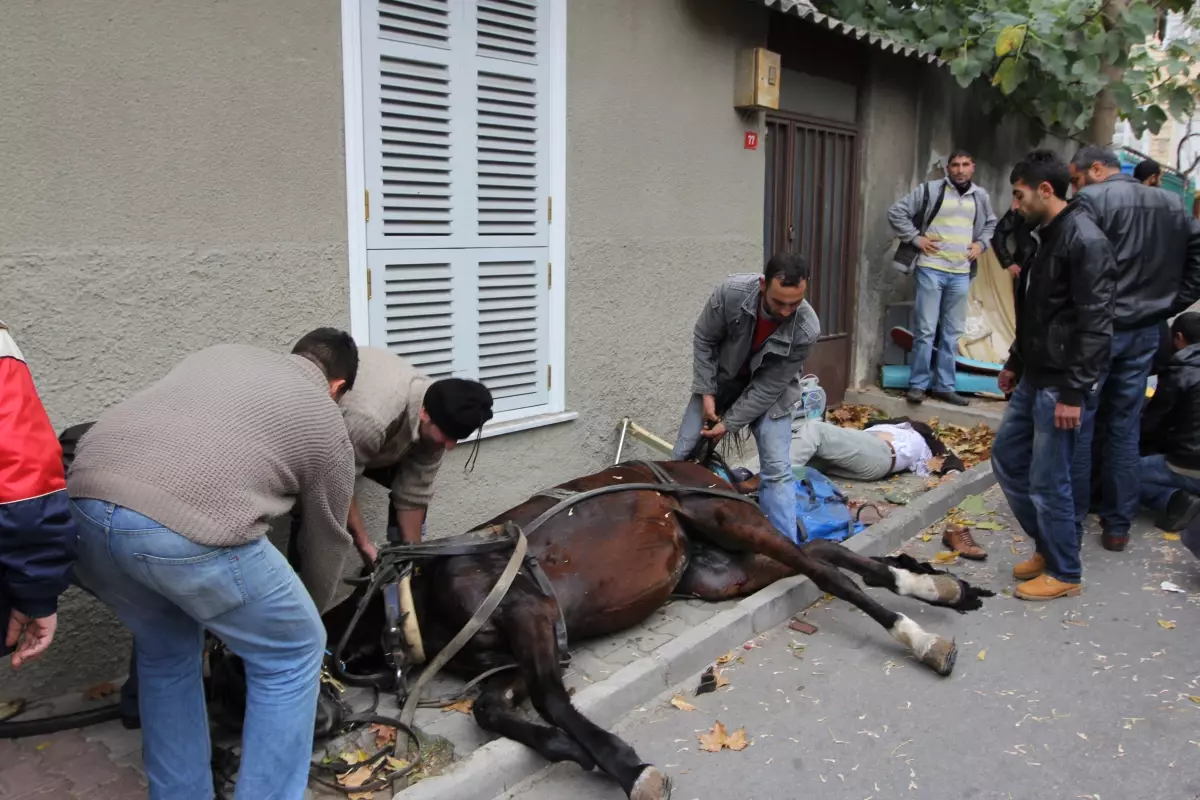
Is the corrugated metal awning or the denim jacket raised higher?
the corrugated metal awning

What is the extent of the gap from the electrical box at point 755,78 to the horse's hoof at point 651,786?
4.91 meters

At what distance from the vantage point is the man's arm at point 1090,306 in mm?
4316

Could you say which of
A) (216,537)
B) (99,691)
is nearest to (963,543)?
(216,537)

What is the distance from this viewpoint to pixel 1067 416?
4441mm

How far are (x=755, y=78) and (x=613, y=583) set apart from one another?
409 centimetres

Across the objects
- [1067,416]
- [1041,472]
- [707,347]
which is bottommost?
[1041,472]

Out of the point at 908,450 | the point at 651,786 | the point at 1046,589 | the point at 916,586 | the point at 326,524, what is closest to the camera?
the point at 326,524

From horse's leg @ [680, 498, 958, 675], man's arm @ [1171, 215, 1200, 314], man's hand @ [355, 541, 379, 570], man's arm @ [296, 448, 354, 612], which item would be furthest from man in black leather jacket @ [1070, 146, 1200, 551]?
man's arm @ [296, 448, 354, 612]

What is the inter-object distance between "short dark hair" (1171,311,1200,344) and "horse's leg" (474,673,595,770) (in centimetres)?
473

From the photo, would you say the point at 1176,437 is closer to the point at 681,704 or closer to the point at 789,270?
the point at 789,270

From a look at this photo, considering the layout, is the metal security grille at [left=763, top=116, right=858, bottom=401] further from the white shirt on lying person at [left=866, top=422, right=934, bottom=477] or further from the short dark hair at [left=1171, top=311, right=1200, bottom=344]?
the short dark hair at [left=1171, top=311, right=1200, bottom=344]

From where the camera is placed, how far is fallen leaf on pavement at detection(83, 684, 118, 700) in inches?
146

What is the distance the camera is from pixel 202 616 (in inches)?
100

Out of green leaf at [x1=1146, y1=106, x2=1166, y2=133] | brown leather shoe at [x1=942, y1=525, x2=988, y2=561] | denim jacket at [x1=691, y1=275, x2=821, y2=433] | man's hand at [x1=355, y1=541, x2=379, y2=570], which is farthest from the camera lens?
green leaf at [x1=1146, y1=106, x2=1166, y2=133]
